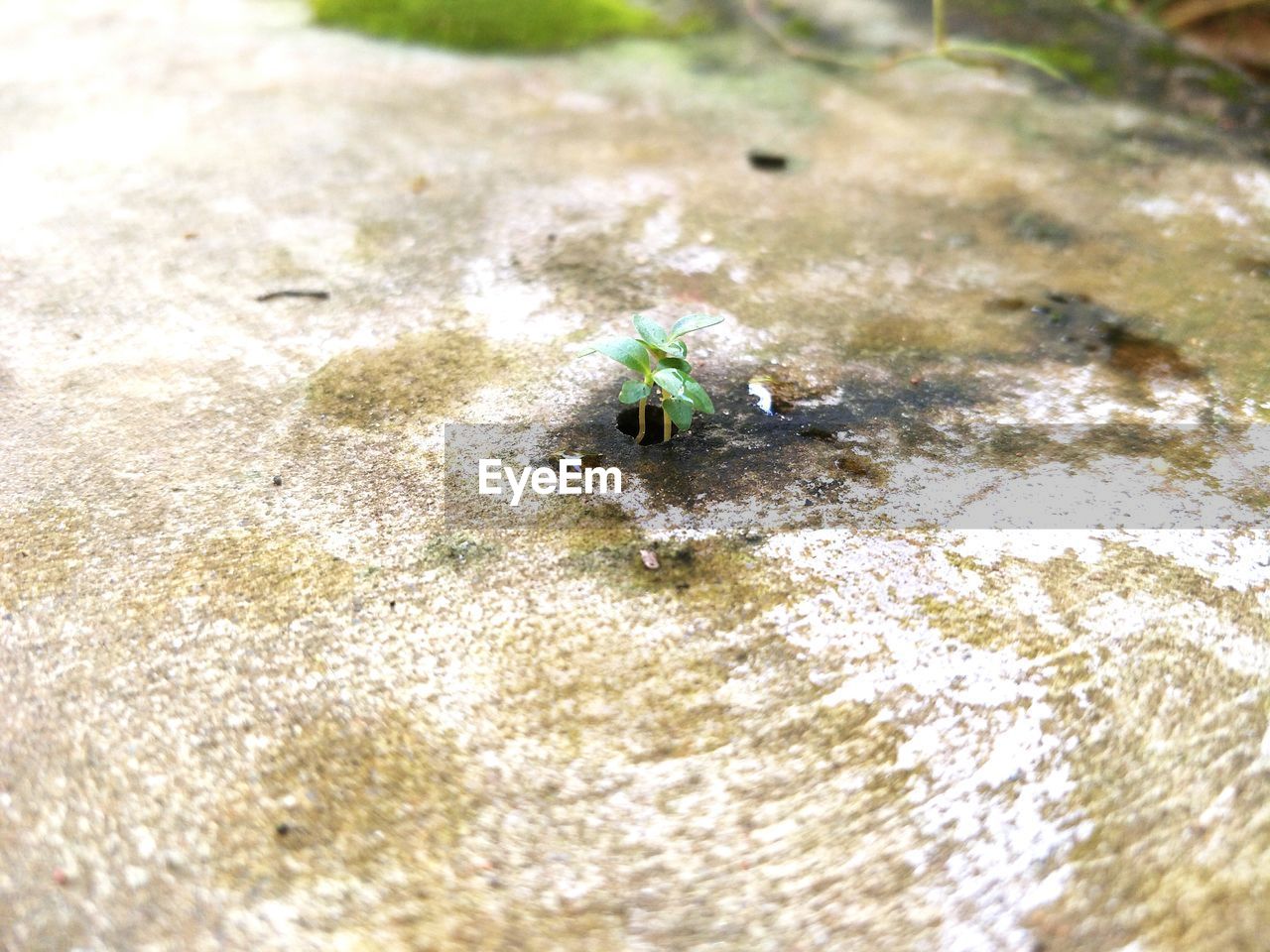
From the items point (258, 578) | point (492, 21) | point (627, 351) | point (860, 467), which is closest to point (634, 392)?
point (627, 351)

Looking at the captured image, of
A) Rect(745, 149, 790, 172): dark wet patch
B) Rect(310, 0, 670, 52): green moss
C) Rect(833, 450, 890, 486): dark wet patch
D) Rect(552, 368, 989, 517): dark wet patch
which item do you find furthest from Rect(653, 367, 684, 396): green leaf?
Rect(310, 0, 670, 52): green moss

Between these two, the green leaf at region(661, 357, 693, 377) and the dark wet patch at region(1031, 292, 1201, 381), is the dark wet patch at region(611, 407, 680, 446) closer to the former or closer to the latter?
the green leaf at region(661, 357, 693, 377)

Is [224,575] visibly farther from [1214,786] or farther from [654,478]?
[1214,786]

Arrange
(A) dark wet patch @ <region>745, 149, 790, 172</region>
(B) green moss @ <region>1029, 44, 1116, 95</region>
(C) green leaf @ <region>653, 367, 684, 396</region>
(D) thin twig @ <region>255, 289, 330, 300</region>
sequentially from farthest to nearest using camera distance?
(B) green moss @ <region>1029, 44, 1116, 95</region> < (A) dark wet patch @ <region>745, 149, 790, 172</region> < (D) thin twig @ <region>255, 289, 330, 300</region> < (C) green leaf @ <region>653, 367, 684, 396</region>

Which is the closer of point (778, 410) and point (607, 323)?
point (778, 410)

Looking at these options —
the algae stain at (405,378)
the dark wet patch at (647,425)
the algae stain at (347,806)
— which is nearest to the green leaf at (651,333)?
the dark wet patch at (647,425)

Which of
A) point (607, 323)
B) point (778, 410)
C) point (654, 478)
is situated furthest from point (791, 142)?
point (654, 478)
